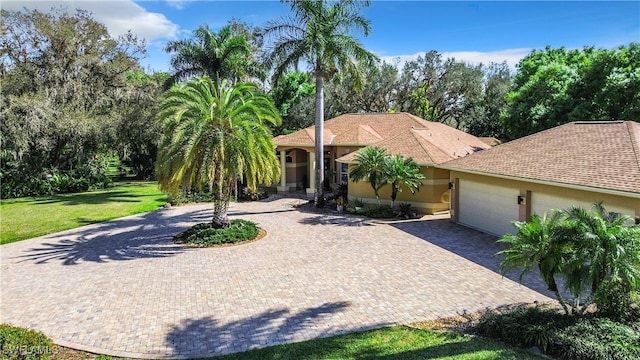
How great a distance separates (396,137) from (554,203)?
453 inches

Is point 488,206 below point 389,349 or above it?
above

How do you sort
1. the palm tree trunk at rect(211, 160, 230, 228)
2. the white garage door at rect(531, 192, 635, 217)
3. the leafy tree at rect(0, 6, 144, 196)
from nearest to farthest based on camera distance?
the white garage door at rect(531, 192, 635, 217) → the palm tree trunk at rect(211, 160, 230, 228) → the leafy tree at rect(0, 6, 144, 196)

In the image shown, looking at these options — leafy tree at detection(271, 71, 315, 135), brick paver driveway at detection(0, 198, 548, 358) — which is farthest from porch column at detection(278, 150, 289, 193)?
brick paver driveway at detection(0, 198, 548, 358)

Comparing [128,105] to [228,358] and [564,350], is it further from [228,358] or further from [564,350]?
[564,350]

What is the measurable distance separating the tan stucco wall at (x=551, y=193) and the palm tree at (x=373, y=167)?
3.29 m

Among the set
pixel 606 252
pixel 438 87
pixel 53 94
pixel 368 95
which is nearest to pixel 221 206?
pixel 606 252

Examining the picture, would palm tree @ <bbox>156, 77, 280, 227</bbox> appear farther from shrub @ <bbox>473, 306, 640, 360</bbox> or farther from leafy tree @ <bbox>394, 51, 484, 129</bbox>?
leafy tree @ <bbox>394, 51, 484, 129</bbox>

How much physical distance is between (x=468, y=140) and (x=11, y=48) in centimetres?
3226

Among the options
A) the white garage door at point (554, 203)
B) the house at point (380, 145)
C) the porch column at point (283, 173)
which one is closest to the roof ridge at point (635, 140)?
the white garage door at point (554, 203)

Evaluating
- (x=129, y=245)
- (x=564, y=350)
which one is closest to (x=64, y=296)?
(x=129, y=245)

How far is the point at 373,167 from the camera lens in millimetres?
19641

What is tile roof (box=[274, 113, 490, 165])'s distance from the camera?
21.5 meters

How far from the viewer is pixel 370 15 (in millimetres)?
21031

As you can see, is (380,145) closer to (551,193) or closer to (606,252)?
(551,193)
